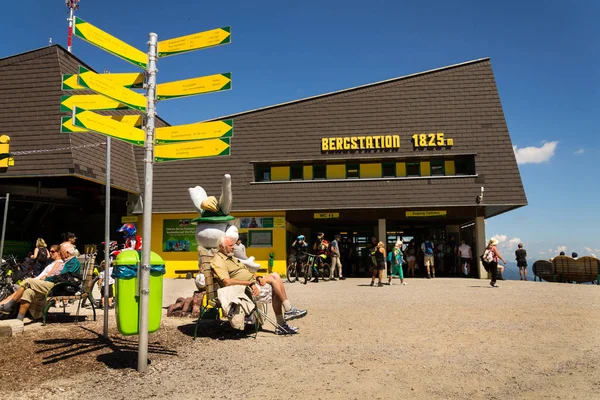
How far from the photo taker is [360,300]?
36.4 ft

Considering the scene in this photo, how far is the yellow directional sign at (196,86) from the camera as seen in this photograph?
502 centimetres

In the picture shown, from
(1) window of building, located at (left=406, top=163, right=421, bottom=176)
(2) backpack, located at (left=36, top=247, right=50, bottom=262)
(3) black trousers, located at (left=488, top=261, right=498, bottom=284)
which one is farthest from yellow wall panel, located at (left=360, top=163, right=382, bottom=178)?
(2) backpack, located at (left=36, top=247, right=50, bottom=262)

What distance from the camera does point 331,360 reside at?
199 inches

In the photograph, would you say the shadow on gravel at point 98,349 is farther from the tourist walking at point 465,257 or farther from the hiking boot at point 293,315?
the tourist walking at point 465,257

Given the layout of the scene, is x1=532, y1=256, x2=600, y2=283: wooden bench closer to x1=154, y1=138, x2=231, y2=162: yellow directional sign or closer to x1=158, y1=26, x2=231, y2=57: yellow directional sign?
x1=154, y1=138, x2=231, y2=162: yellow directional sign

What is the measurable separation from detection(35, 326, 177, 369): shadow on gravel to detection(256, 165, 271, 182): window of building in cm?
1651

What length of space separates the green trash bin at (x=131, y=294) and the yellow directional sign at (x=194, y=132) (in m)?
1.35

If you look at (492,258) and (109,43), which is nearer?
(109,43)

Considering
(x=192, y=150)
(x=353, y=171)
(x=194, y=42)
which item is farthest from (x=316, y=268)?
(x=194, y=42)

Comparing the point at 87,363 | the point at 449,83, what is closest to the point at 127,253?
the point at 87,363

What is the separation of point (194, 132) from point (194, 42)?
1041mm

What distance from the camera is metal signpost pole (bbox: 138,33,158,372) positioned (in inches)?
179

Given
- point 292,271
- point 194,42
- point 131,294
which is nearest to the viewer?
point 131,294

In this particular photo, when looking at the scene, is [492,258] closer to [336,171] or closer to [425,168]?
[425,168]
